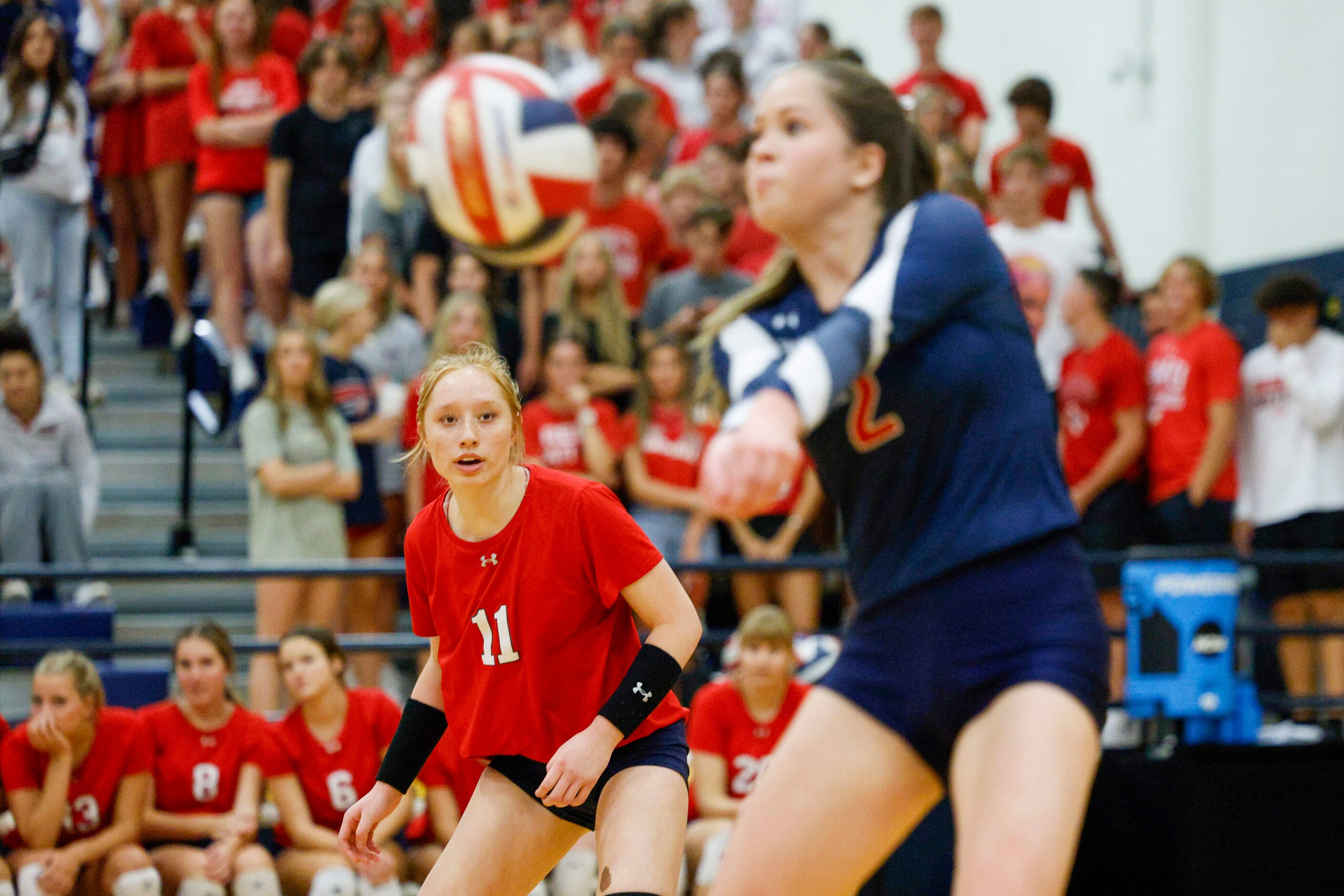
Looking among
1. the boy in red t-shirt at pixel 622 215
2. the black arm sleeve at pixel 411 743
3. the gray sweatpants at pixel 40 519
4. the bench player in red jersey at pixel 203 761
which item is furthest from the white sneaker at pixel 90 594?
the black arm sleeve at pixel 411 743

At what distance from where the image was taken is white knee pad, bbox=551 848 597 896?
6.34 metres

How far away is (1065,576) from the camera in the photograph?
9.27 ft

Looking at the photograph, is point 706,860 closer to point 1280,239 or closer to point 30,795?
point 30,795

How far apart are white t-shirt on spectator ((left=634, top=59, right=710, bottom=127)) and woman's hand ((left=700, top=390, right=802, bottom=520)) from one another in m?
8.92

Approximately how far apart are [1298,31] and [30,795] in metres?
8.97

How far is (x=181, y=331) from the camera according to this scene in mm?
9344

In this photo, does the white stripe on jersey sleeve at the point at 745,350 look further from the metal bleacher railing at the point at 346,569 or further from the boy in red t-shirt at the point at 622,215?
the boy in red t-shirt at the point at 622,215

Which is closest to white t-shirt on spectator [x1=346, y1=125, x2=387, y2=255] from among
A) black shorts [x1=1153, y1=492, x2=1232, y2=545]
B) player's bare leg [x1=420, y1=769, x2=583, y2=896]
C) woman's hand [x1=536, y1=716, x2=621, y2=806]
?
black shorts [x1=1153, y1=492, x2=1232, y2=545]

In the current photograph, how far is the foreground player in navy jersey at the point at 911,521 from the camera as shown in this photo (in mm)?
2676

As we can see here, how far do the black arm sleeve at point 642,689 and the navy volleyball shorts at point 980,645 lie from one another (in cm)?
64

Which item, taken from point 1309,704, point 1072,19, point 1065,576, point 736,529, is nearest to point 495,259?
point 736,529

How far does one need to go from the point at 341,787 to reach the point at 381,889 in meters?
0.45

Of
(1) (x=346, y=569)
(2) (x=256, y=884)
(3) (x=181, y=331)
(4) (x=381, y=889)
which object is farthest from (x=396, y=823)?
(3) (x=181, y=331)

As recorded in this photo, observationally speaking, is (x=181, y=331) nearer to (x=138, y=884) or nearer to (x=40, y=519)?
(x=40, y=519)
